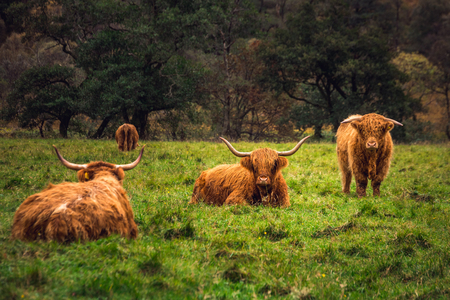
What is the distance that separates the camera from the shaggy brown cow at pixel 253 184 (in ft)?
23.9

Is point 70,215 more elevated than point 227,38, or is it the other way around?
point 227,38

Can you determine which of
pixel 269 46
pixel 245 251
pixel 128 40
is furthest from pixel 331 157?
pixel 269 46

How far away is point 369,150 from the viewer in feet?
28.6

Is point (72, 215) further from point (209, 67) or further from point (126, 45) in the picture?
point (209, 67)

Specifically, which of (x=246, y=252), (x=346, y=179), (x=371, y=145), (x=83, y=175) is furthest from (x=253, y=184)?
(x=83, y=175)

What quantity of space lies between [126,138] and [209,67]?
15.8m

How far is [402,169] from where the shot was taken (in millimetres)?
13133

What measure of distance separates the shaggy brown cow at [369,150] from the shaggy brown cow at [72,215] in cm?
641

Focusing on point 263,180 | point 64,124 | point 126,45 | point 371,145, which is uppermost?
point 126,45

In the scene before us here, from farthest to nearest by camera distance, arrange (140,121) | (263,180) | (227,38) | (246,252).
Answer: (227,38)
(140,121)
(263,180)
(246,252)

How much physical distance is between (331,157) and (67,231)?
518 inches

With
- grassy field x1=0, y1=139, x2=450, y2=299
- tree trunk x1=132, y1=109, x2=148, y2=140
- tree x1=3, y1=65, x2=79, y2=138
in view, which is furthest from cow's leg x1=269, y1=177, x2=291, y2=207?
tree trunk x1=132, y1=109, x2=148, y2=140

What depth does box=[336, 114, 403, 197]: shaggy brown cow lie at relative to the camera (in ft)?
28.5

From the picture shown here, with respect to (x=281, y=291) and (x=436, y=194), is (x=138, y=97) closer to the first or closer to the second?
(x=436, y=194)
